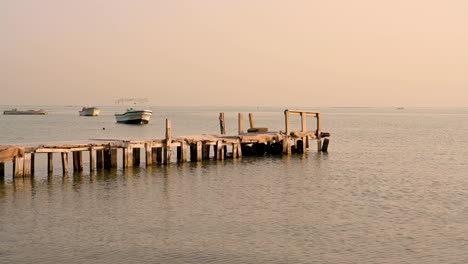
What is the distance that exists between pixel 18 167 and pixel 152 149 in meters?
7.91

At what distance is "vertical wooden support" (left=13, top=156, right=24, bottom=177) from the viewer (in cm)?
2531

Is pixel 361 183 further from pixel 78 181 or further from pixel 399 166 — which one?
pixel 78 181

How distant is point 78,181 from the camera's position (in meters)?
25.9

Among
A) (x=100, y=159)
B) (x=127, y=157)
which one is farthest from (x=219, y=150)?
(x=100, y=159)

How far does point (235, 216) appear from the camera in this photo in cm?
1881

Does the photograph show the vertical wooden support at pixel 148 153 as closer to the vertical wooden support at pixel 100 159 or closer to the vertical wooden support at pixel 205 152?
the vertical wooden support at pixel 100 159

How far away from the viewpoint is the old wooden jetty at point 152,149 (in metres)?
25.7

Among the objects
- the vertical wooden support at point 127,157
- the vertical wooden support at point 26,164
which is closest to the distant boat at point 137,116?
the vertical wooden support at point 127,157

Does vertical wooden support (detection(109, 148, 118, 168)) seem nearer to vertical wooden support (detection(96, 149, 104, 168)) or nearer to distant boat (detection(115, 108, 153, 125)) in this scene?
vertical wooden support (detection(96, 149, 104, 168))

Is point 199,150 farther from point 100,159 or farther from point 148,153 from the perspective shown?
point 100,159

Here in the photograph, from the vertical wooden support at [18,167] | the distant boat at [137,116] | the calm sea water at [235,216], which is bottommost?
the calm sea water at [235,216]

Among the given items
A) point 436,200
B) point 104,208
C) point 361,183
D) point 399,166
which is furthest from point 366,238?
point 399,166

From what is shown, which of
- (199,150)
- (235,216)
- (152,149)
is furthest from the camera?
(199,150)

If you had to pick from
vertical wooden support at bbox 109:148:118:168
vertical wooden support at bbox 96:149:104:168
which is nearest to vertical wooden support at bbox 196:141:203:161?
vertical wooden support at bbox 109:148:118:168
